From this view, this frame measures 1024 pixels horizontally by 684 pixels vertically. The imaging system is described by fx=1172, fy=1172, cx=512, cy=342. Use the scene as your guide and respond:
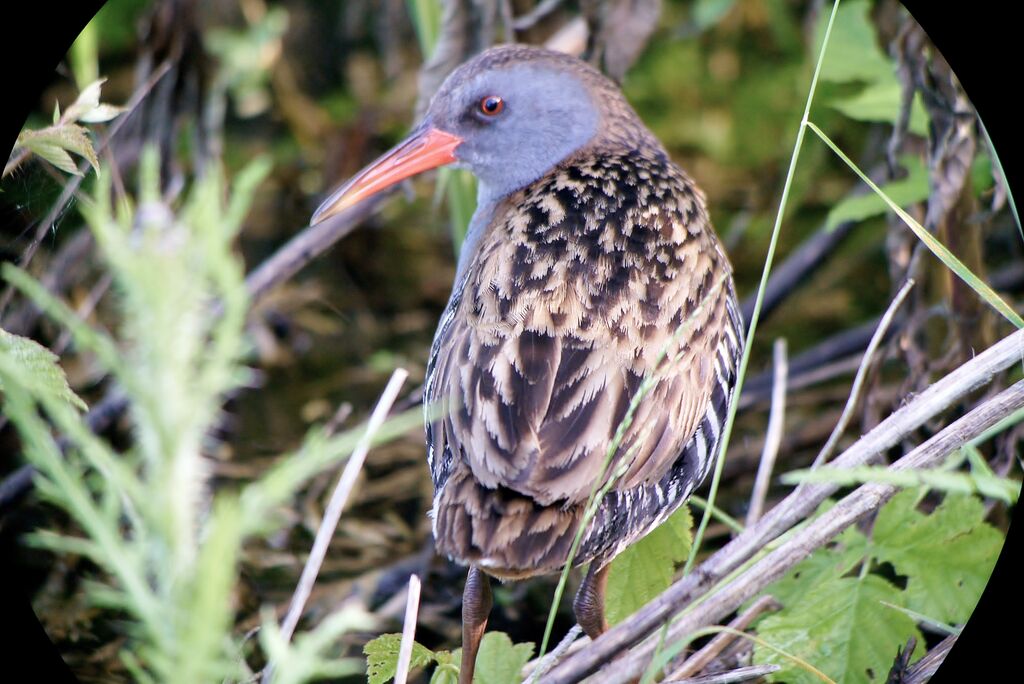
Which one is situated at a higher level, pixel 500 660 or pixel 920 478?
pixel 920 478

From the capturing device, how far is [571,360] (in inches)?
87.4

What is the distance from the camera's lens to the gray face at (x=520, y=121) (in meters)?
3.04

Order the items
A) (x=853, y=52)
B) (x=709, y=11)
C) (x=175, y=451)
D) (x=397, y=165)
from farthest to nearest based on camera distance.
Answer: (x=709, y=11), (x=853, y=52), (x=397, y=165), (x=175, y=451)

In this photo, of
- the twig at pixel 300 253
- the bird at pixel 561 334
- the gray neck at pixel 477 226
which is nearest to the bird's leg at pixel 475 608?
the bird at pixel 561 334

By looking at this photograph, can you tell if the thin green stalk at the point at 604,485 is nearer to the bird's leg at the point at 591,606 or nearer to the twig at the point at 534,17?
the bird's leg at the point at 591,606

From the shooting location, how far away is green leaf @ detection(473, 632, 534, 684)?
234 cm

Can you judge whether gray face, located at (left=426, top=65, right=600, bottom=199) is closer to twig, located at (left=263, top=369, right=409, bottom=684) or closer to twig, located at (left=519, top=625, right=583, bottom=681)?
twig, located at (left=263, top=369, right=409, bottom=684)

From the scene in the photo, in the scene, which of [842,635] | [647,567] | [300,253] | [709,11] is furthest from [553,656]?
[709,11]

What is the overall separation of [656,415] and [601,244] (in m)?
0.45

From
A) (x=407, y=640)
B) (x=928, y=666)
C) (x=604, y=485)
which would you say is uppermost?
(x=604, y=485)

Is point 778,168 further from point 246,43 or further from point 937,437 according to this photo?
point 937,437

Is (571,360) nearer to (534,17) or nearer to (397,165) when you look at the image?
(397,165)

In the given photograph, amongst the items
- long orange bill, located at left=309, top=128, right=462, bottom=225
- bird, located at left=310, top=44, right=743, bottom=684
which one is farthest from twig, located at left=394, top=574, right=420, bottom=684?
long orange bill, located at left=309, top=128, right=462, bottom=225

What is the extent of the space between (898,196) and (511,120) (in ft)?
3.27
